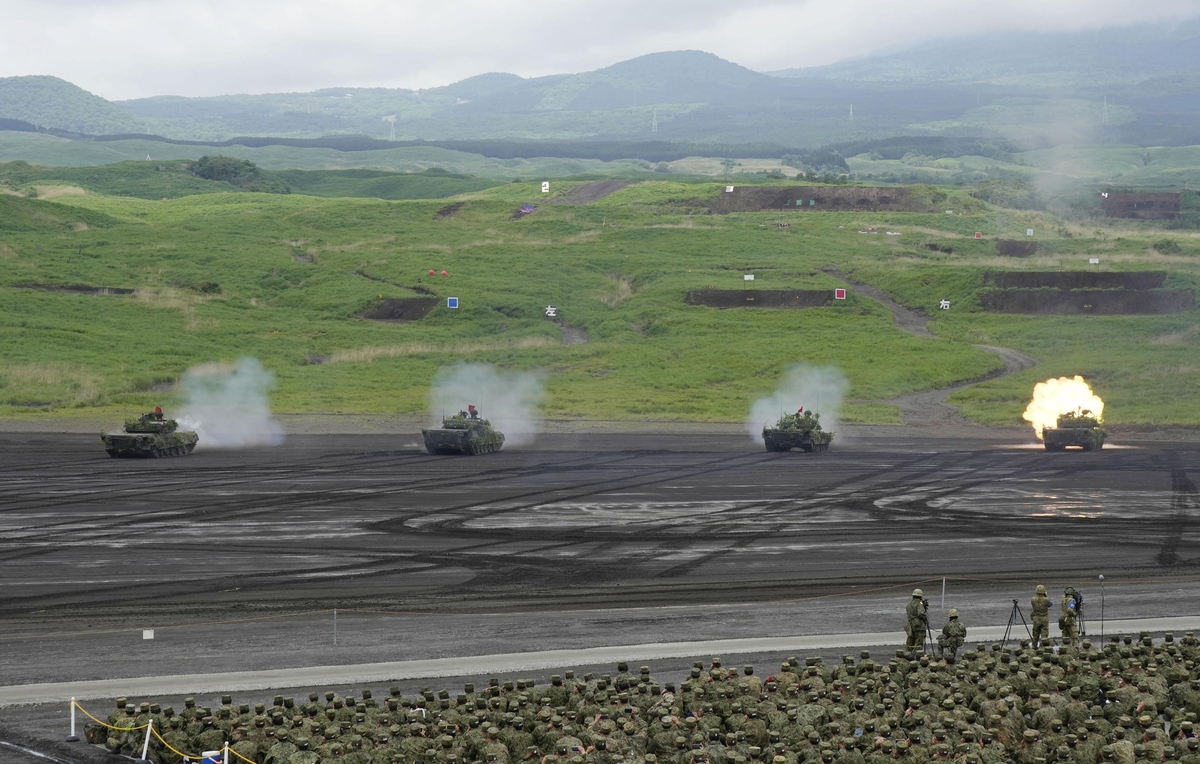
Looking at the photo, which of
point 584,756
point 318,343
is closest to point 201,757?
point 584,756

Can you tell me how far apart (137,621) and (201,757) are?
33.2 feet

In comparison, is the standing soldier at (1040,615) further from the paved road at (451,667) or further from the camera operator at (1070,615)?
the paved road at (451,667)

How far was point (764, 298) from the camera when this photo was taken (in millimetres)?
116250

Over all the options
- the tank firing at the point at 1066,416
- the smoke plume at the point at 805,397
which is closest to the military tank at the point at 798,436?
the smoke plume at the point at 805,397

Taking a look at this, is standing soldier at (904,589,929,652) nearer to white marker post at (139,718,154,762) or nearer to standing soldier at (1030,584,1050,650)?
standing soldier at (1030,584,1050,650)

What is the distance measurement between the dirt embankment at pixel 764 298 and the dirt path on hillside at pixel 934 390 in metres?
6.65

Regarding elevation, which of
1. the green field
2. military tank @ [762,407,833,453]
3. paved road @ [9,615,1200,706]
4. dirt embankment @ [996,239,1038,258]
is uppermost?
dirt embankment @ [996,239,1038,258]

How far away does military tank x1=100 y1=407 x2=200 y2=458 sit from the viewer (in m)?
57.2

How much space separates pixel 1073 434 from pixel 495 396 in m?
34.1

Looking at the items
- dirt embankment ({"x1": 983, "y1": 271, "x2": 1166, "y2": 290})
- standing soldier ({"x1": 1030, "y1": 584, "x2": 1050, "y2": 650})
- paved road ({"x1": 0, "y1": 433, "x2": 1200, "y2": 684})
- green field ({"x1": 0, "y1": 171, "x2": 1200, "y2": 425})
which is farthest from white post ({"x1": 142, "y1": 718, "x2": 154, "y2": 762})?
dirt embankment ({"x1": 983, "y1": 271, "x2": 1166, "y2": 290})

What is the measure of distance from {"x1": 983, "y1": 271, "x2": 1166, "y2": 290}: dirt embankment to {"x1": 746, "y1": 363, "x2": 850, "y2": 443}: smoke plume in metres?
32.8

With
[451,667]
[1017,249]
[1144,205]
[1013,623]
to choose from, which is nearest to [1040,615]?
[1013,623]

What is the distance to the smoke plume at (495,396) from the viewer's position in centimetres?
7425

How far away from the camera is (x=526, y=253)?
458 ft
